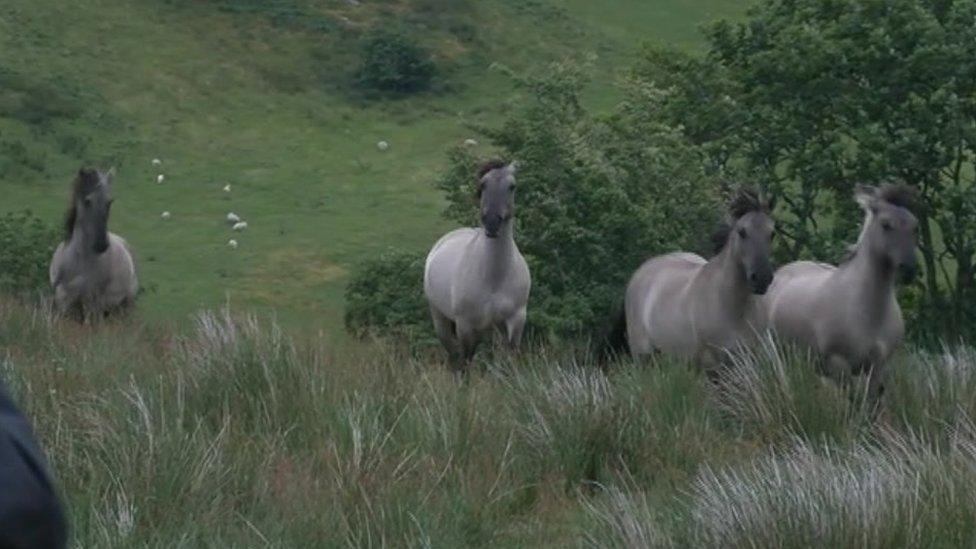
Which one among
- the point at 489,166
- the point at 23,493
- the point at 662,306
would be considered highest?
the point at 23,493

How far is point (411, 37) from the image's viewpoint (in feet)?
188

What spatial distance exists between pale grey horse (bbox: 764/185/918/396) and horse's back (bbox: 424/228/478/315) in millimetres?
4544

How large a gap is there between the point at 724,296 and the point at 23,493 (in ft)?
37.1

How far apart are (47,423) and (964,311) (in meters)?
19.3

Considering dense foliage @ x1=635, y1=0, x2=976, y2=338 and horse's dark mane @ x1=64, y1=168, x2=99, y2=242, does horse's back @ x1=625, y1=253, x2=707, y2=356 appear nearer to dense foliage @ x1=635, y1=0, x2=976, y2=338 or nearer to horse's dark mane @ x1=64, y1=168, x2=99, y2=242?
horse's dark mane @ x1=64, y1=168, x2=99, y2=242

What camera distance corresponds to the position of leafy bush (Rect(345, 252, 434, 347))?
973 inches

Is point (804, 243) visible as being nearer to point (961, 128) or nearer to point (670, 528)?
point (961, 128)

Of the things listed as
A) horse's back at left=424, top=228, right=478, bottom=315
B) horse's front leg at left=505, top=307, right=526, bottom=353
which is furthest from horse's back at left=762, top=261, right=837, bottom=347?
horse's back at left=424, top=228, right=478, bottom=315

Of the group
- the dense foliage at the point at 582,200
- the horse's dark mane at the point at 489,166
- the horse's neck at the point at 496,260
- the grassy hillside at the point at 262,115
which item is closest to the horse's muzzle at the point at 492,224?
the horse's neck at the point at 496,260

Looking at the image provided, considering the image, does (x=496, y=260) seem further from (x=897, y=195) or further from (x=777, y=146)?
(x=777, y=146)

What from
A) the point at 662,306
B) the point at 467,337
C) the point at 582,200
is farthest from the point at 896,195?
the point at 582,200

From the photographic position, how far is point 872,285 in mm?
12625

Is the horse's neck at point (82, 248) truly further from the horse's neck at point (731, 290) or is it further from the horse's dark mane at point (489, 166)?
the horse's neck at point (731, 290)

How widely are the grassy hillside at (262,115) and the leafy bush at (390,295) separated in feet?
17.7
